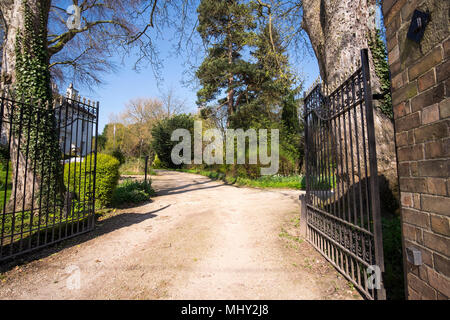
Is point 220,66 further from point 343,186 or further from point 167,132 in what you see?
point 167,132

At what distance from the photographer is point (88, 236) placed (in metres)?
3.89

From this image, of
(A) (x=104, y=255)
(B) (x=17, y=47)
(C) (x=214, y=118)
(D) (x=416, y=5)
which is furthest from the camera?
(C) (x=214, y=118)

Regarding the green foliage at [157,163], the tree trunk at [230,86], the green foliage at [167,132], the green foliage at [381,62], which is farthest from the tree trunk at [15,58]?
the green foliage at [157,163]

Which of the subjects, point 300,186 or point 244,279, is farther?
point 300,186

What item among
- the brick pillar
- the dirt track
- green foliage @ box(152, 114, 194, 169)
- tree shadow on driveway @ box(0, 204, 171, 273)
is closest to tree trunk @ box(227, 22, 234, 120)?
Answer: tree shadow on driveway @ box(0, 204, 171, 273)

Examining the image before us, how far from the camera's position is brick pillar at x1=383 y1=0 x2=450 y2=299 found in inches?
47.6

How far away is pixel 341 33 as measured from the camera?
369cm

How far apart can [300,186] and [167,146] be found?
23299mm

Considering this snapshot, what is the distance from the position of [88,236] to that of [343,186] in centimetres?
446

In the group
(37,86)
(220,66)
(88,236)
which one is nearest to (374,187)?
(88,236)

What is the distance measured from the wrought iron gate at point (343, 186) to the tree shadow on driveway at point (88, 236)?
12.9 feet

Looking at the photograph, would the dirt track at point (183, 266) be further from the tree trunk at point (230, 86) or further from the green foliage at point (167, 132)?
the green foliage at point (167, 132)
